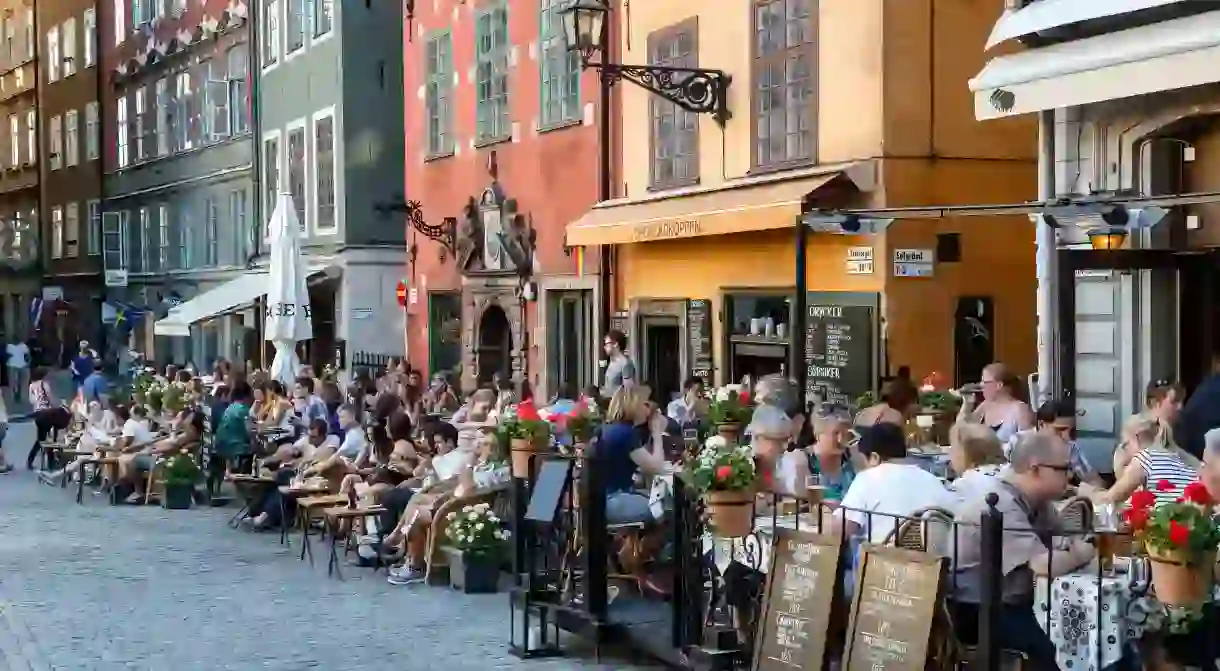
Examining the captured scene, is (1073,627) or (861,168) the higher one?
(861,168)

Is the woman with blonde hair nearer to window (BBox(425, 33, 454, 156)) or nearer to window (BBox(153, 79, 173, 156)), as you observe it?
window (BBox(425, 33, 454, 156))

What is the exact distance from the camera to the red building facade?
869 inches

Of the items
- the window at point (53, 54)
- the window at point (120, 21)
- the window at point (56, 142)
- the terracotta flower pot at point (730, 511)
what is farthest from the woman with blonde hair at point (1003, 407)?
the window at point (53, 54)

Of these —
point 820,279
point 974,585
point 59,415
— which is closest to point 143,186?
point 59,415

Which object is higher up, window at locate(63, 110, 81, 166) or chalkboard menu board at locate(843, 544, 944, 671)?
window at locate(63, 110, 81, 166)

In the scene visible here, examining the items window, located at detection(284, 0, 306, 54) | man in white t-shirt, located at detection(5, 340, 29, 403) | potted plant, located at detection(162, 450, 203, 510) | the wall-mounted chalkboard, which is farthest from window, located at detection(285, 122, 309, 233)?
the wall-mounted chalkboard

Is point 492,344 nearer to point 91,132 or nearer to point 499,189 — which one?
point 499,189

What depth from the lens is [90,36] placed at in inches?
1832

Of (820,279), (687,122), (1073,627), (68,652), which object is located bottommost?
(68,652)

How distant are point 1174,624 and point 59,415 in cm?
1864

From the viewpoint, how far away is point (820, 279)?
16.8 meters

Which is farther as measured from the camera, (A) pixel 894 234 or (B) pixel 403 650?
(A) pixel 894 234

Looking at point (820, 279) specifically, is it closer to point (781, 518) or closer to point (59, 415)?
point (781, 518)

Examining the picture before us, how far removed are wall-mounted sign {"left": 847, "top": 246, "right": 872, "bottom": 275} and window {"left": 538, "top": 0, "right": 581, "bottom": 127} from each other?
642 centimetres
